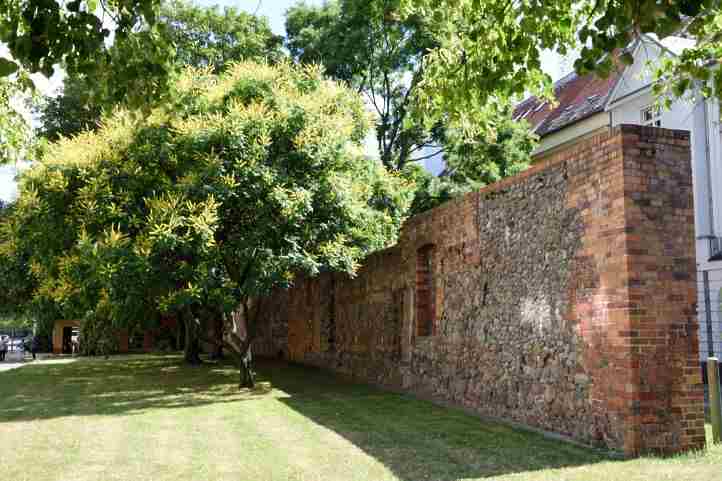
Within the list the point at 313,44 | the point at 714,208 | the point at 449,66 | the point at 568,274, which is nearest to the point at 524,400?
the point at 568,274

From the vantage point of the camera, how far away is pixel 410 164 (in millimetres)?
20953

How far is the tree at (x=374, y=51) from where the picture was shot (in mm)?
19875

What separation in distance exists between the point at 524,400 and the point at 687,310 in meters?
2.55

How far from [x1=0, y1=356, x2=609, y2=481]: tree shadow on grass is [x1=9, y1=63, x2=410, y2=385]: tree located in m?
1.72

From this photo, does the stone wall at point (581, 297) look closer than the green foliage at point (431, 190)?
Yes

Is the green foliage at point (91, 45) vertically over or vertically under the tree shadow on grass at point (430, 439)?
over

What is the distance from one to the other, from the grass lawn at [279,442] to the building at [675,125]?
5471mm

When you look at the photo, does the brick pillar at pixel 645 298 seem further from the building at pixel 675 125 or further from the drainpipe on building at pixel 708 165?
the drainpipe on building at pixel 708 165

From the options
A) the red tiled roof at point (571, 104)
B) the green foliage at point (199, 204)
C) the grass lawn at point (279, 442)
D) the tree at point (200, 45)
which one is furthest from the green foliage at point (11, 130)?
the red tiled roof at point (571, 104)

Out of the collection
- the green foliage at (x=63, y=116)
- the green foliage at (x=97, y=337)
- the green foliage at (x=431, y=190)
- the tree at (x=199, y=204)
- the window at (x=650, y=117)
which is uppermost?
the green foliage at (x=63, y=116)

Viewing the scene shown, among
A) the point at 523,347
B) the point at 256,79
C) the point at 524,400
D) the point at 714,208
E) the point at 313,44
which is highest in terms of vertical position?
the point at 313,44

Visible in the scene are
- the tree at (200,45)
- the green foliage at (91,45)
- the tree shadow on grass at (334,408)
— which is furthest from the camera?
the tree at (200,45)

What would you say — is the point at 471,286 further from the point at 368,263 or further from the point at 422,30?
the point at 422,30

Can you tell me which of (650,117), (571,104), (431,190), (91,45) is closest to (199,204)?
(91,45)
